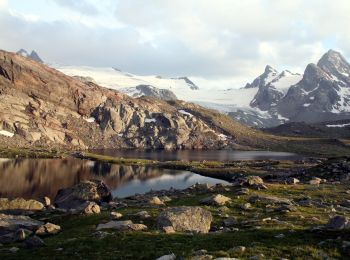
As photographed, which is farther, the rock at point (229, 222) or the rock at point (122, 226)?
the rock at point (229, 222)

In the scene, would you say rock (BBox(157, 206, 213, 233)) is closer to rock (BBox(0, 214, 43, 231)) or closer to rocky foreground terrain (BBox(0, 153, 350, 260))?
rocky foreground terrain (BBox(0, 153, 350, 260))

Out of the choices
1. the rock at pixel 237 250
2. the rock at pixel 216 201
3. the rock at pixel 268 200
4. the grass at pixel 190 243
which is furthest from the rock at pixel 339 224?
the rock at pixel 216 201

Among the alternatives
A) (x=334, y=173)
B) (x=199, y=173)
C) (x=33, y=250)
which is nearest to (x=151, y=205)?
(x=33, y=250)

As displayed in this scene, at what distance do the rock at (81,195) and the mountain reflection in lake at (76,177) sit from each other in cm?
1995

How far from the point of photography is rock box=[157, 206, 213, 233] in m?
37.5

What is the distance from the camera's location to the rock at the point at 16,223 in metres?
42.8

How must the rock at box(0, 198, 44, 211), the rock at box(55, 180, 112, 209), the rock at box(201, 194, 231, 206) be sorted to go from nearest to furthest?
1. the rock at box(201, 194, 231, 206)
2. the rock at box(0, 198, 44, 211)
3. the rock at box(55, 180, 112, 209)

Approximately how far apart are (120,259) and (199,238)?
701 centimetres

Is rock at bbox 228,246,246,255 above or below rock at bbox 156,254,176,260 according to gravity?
above

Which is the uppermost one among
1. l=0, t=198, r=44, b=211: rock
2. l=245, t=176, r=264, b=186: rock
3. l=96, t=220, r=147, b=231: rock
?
l=245, t=176, r=264, b=186: rock

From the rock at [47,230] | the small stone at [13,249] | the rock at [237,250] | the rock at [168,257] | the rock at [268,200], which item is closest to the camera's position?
the rock at [168,257]

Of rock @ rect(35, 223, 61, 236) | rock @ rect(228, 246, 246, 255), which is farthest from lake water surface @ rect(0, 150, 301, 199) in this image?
rock @ rect(228, 246, 246, 255)

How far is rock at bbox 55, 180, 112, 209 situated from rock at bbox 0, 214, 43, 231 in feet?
61.0

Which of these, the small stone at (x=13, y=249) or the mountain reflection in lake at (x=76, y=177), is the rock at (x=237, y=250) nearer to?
the small stone at (x=13, y=249)
